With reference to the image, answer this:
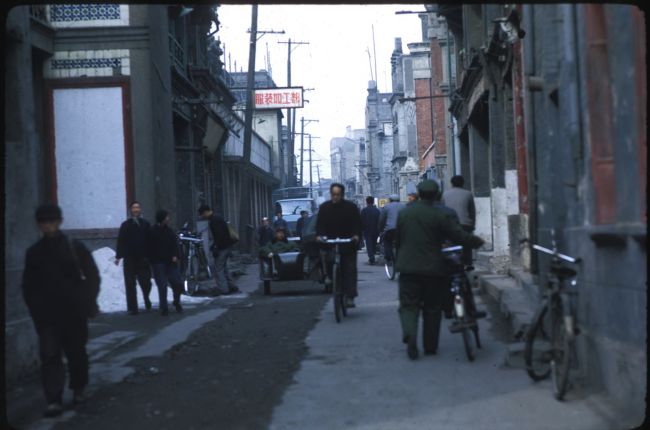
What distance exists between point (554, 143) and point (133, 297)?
27.6 feet

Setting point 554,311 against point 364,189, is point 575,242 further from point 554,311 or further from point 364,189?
point 364,189

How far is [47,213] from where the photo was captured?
8.12 metres

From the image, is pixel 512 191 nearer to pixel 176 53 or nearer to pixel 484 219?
pixel 484 219

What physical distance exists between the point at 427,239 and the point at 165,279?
698 centimetres

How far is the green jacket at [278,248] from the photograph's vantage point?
761 inches

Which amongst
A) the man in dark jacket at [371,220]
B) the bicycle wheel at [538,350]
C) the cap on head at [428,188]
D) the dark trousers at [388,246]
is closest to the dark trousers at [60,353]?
the bicycle wheel at [538,350]

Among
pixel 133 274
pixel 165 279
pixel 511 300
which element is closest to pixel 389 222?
pixel 165 279

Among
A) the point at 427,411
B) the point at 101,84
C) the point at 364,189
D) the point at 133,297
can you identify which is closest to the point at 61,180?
the point at 101,84

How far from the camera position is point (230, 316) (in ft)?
51.1

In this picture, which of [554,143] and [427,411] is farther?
[554,143]

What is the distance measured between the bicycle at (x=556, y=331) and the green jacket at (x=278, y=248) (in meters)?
11.0

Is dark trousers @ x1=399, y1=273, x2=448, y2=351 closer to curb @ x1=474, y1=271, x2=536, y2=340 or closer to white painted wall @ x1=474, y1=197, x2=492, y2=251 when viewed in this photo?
curb @ x1=474, y1=271, x2=536, y2=340

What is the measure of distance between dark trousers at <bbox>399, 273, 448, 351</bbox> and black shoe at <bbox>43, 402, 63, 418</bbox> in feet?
11.9

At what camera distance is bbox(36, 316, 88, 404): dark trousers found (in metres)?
8.04
